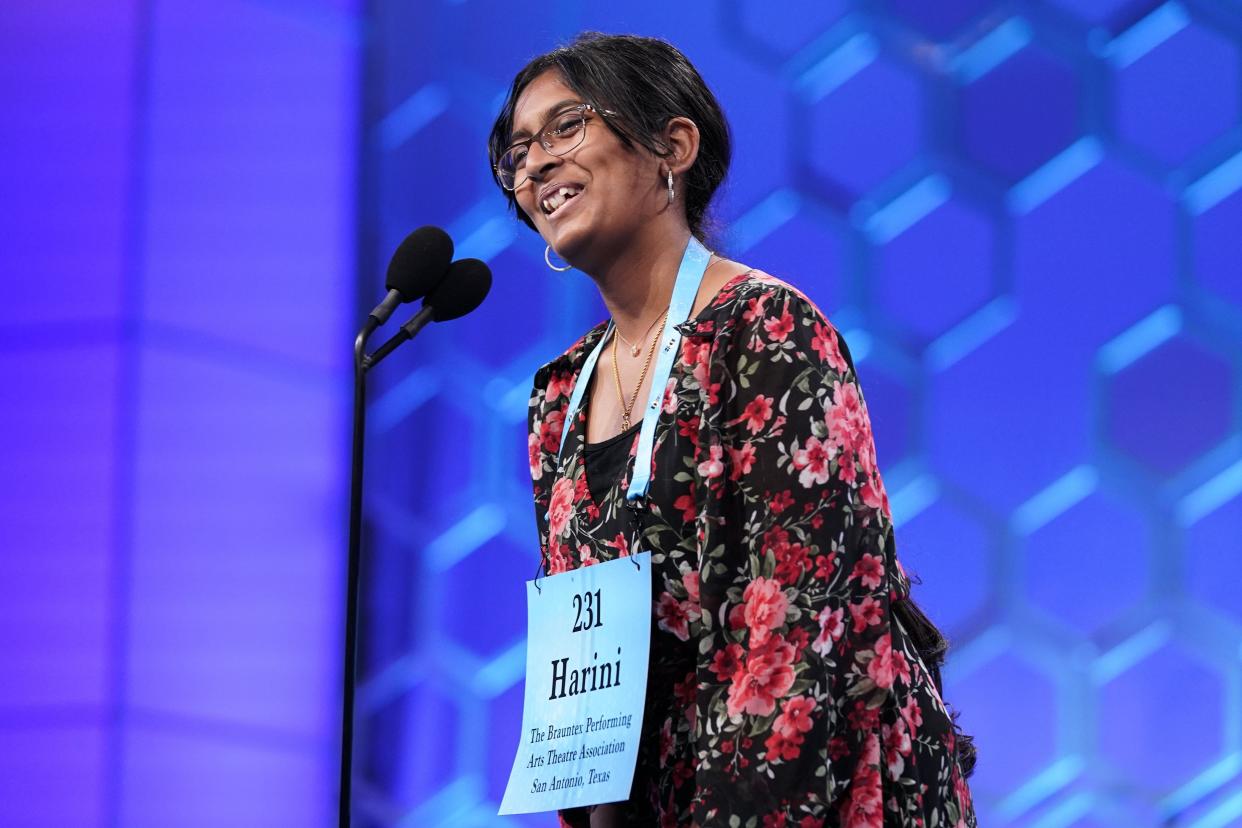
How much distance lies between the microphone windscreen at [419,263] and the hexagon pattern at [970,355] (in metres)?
0.69

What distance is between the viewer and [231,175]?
2.56 metres

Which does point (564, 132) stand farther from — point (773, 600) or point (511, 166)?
point (773, 600)

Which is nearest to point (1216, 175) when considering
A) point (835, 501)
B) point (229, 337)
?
point (835, 501)

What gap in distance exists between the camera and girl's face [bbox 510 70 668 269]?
141 centimetres

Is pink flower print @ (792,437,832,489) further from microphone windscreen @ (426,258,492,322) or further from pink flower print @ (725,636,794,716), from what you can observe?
microphone windscreen @ (426,258,492,322)

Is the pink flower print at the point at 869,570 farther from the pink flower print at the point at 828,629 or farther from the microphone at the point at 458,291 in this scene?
the microphone at the point at 458,291

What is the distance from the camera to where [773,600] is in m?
1.13

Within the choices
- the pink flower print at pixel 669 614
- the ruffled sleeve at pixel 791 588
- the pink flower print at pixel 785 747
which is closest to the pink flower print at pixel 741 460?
the ruffled sleeve at pixel 791 588

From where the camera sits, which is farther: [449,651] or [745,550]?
[449,651]

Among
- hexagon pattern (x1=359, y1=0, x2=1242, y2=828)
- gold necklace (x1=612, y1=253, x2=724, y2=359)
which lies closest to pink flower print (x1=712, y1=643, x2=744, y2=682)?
gold necklace (x1=612, y1=253, x2=724, y2=359)

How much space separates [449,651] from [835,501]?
1516 mm

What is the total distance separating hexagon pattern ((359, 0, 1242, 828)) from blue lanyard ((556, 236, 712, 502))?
0.95 metres

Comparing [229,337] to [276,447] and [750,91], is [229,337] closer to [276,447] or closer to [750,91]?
[276,447]

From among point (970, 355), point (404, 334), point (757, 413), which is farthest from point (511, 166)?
point (970, 355)
